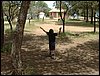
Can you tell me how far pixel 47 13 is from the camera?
105 meters

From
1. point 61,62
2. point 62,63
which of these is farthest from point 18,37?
point 61,62

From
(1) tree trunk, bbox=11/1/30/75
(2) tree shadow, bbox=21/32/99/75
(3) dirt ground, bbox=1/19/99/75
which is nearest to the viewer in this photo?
(1) tree trunk, bbox=11/1/30/75

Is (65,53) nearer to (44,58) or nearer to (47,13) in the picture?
(44,58)

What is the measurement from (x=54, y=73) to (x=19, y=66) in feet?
6.09

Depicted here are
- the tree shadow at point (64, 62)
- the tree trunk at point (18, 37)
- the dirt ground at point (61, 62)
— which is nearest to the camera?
the tree trunk at point (18, 37)

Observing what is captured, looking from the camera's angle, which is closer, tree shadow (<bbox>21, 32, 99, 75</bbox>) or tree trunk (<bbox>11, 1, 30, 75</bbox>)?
tree trunk (<bbox>11, 1, 30, 75</bbox>)

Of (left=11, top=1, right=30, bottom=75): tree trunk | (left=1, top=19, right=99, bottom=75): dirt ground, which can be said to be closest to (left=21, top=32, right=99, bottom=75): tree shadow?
(left=1, top=19, right=99, bottom=75): dirt ground

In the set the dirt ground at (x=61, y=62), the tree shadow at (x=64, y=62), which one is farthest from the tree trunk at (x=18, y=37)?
the tree shadow at (x=64, y=62)

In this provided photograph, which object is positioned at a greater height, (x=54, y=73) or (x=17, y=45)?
(x=17, y=45)

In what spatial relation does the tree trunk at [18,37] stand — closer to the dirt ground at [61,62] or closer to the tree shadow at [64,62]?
the dirt ground at [61,62]

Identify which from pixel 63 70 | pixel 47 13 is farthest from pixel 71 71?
pixel 47 13

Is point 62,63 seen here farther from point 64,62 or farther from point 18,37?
point 18,37

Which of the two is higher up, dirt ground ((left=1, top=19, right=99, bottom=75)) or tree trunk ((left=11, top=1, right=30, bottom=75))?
tree trunk ((left=11, top=1, right=30, bottom=75))

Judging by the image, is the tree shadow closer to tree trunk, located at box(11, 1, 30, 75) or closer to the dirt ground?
the dirt ground
